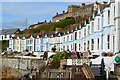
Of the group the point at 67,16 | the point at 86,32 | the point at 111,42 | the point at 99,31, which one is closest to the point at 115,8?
the point at 111,42

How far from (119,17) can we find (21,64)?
22.6 meters

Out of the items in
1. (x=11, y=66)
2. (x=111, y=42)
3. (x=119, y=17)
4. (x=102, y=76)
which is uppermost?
(x=119, y=17)

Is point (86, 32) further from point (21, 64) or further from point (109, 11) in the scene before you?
point (21, 64)

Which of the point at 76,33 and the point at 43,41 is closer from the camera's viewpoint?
the point at 76,33

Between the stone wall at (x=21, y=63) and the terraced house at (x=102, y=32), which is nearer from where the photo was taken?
the terraced house at (x=102, y=32)

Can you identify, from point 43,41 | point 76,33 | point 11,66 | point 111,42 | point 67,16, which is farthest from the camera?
point 67,16

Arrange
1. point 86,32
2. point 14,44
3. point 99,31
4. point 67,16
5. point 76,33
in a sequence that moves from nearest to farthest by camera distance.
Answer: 1. point 99,31
2. point 86,32
3. point 76,33
4. point 14,44
5. point 67,16

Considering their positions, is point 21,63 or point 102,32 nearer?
point 102,32

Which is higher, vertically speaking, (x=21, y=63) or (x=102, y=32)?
(x=102, y=32)

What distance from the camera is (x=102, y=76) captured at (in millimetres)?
7859

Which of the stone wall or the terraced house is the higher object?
the terraced house

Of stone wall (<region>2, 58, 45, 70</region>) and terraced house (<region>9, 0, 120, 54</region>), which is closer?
Result: terraced house (<region>9, 0, 120, 54</region>)

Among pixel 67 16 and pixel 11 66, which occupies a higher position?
pixel 67 16

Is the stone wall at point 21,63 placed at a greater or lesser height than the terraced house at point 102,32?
lesser
